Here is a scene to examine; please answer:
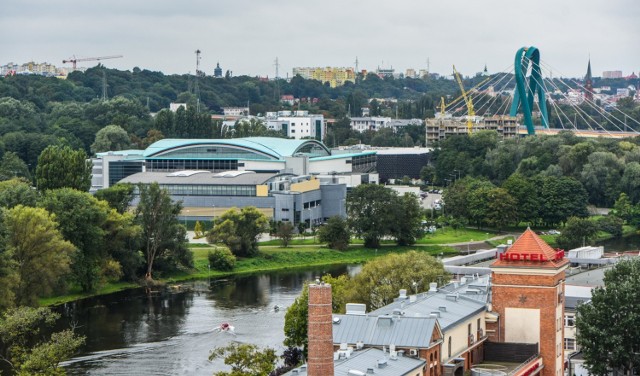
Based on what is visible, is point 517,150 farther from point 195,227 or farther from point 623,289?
point 623,289

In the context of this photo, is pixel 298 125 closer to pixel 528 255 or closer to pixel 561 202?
pixel 561 202

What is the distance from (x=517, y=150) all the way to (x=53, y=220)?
58.5 metres

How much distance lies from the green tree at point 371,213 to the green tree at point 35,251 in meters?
24.9

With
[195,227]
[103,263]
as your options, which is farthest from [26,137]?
[103,263]

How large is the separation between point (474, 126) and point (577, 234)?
6543cm

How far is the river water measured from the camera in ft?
160

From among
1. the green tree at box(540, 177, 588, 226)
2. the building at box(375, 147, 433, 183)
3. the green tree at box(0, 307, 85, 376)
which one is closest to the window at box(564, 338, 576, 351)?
the green tree at box(0, 307, 85, 376)

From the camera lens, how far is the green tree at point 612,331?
41219 millimetres

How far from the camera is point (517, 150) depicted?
114 m

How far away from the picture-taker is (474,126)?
479 feet

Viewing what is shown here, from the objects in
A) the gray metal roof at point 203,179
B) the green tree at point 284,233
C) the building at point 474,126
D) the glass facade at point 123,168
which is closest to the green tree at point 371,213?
the green tree at point 284,233

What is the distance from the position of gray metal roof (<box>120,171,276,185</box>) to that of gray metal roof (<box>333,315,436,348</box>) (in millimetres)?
54878

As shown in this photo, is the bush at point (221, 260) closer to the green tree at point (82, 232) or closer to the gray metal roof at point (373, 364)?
the green tree at point (82, 232)

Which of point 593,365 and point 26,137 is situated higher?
point 26,137
